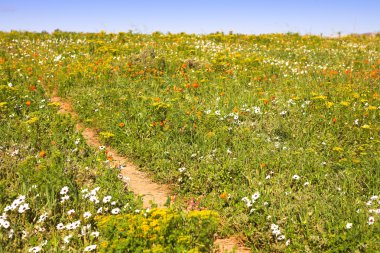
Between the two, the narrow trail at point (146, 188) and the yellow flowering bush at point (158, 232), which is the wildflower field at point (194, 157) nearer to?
the yellow flowering bush at point (158, 232)

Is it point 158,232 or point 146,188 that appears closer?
point 158,232

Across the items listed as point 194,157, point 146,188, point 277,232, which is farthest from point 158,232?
point 194,157

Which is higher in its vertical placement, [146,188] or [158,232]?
[158,232]

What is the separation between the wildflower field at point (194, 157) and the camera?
534 centimetres

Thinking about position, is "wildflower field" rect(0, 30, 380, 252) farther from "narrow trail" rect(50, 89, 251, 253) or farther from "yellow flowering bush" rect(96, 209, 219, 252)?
"narrow trail" rect(50, 89, 251, 253)

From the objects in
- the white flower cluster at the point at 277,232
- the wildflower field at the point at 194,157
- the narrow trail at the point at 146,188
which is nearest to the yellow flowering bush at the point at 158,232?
the wildflower field at the point at 194,157

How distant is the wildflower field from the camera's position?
5344 millimetres

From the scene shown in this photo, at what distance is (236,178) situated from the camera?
7.24 metres

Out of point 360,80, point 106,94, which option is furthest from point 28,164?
point 360,80

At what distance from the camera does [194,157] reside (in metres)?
8.23

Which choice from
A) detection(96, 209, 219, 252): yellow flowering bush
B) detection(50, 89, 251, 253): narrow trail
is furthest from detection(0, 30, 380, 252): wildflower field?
detection(50, 89, 251, 253): narrow trail

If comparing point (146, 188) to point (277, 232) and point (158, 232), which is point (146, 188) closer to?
point (158, 232)

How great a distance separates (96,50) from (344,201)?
14808mm

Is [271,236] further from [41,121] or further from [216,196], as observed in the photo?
[41,121]
